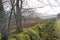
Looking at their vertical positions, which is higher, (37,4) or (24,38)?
(37,4)

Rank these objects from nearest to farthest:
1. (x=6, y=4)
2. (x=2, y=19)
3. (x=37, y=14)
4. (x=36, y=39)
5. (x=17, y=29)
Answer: (x=2, y=19)
(x=6, y=4)
(x=37, y=14)
(x=36, y=39)
(x=17, y=29)

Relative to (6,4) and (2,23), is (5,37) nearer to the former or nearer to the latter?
(2,23)

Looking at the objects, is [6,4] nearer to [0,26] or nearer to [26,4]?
[0,26]

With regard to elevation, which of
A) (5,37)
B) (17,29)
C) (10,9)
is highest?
(10,9)

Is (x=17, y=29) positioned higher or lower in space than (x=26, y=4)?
lower

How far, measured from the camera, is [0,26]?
22.0 feet

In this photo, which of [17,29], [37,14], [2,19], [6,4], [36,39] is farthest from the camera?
[17,29]

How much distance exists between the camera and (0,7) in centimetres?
696

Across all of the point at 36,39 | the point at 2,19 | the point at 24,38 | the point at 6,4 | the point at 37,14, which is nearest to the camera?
the point at 2,19

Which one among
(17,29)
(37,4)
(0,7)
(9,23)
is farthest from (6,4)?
(17,29)

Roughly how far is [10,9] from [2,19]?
0.51m

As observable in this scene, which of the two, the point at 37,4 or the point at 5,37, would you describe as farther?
the point at 37,4

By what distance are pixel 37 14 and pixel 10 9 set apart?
Answer: 7.68ft

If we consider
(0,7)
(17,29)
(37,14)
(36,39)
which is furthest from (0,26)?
(17,29)
